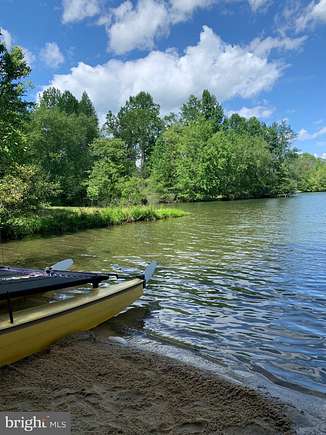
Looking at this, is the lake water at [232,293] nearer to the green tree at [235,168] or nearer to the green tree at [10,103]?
the green tree at [10,103]

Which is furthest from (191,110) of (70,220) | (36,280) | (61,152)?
(36,280)

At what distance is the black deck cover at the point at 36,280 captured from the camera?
5967 millimetres

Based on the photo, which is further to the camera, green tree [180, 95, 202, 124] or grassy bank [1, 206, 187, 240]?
green tree [180, 95, 202, 124]

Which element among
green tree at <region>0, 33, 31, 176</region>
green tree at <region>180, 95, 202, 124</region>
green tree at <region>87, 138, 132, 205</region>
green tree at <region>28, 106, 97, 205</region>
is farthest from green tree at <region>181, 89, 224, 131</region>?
green tree at <region>0, 33, 31, 176</region>

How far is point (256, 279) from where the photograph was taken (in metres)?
10.6

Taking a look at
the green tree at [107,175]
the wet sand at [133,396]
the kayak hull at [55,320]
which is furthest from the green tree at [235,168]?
the wet sand at [133,396]

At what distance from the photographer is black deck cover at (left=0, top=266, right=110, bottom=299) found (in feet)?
19.6

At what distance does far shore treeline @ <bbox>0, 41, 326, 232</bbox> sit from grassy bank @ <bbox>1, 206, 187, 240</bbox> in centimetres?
91

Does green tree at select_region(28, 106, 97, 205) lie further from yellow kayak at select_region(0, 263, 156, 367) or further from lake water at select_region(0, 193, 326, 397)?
yellow kayak at select_region(0, 263, 156, 367)

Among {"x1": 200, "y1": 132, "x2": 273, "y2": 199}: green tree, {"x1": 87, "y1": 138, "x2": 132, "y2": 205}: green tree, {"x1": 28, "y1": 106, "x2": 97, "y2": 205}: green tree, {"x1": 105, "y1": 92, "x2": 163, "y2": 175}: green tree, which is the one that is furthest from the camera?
{"x1": 105, "y1": 92, "x2": 163, "y2": 175}: green tree

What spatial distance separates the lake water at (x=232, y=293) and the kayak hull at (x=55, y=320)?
1.88 feet

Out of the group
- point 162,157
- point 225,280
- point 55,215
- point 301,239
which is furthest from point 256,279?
point 162,157

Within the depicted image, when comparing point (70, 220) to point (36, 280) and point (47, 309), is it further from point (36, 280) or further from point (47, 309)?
point (47, 309)

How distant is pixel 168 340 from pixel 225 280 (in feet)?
14.5
